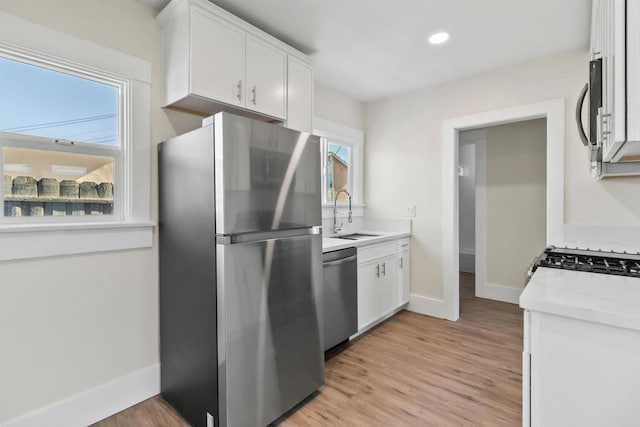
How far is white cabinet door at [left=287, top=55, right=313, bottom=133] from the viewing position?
242 cm

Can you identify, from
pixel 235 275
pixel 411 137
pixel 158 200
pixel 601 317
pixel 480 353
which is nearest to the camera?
pixel 601 317

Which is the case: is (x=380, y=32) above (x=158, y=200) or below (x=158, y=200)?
above

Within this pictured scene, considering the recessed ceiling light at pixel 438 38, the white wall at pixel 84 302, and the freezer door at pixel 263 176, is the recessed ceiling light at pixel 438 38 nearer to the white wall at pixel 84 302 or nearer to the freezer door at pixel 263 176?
the freezer door at pixel 263 176

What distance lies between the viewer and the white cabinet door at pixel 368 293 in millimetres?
2738

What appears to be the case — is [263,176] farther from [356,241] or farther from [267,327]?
[356,241]

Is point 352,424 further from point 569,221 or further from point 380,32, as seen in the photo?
point 380,32

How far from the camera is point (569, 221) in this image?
2580mm

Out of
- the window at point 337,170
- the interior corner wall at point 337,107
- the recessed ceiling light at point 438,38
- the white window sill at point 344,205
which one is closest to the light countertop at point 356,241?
the white window sill at point 344,205

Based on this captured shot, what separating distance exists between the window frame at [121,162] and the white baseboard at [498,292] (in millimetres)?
3965

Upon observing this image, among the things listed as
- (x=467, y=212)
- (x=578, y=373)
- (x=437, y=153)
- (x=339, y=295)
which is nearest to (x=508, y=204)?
(x=437, y=153)

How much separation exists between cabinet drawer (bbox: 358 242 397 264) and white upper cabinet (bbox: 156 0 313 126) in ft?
4.44

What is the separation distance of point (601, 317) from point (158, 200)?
222cm

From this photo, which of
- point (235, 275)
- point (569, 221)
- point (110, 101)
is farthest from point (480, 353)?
point (110, 101)

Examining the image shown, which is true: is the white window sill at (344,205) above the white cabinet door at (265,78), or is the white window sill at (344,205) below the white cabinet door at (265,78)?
below
